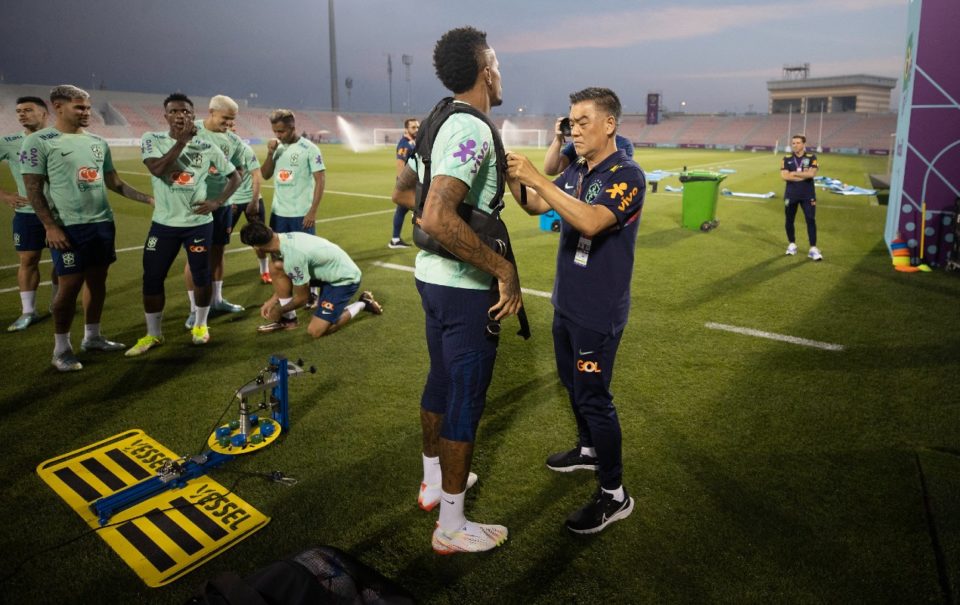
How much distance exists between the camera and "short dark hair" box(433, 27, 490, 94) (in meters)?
2.70

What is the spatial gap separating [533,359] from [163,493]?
3368mm

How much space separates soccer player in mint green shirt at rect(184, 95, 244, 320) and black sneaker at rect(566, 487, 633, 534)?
4.85m

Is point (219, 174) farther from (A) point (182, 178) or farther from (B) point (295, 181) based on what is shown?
(B) point (295, 181)

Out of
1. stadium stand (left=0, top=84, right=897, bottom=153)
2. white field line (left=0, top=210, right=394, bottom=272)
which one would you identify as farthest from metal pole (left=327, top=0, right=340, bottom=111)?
white field line (left=0, top=210, right=394, bottom=272)

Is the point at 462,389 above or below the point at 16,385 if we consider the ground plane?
above

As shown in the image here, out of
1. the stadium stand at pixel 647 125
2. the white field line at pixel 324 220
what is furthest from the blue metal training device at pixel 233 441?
the stadium stand at pixel 647 125

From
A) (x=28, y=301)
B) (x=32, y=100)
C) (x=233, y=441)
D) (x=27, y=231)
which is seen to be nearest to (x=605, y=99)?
(x=233, y=441)

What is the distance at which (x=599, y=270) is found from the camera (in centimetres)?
313

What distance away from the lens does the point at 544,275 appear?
9.34 m

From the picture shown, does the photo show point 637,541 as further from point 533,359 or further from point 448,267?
point 533,359

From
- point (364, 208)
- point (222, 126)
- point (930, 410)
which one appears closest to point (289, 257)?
point (222, 126)

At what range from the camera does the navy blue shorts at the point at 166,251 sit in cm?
588

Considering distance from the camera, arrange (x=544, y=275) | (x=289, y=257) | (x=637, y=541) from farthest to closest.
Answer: (x=544, y=275), (x=289, y=257), (x=637, y=541)

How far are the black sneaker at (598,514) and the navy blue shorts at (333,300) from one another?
143 inches
